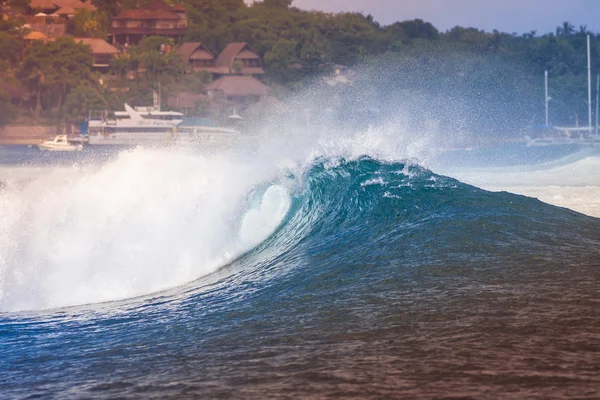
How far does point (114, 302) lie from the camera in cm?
952

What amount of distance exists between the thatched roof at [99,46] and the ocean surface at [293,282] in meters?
75.8

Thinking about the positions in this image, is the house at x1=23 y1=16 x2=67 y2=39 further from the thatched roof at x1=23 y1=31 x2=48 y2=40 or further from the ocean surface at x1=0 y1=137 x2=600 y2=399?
the ocean surface at x1=0 y1=137 x2=600 y2=399

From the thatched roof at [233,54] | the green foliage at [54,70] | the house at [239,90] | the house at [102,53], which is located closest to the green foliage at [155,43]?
the house at [102,53]

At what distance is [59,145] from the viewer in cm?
7138

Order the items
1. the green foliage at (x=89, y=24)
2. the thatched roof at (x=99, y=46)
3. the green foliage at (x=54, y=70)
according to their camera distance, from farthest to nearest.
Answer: the green foliage at (x=89, y=24)
the thatched roof at (x=99, y=46)
the green foliage at (x=54, y=70)

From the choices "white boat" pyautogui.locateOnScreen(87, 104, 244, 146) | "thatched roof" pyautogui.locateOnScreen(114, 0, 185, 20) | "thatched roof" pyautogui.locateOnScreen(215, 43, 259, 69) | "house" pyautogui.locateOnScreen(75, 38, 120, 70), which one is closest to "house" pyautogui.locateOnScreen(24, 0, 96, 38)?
"thatched roof" pyautogui.locateOnScreen(114, 0, 185, 20)

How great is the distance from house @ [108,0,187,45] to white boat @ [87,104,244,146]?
19880mm

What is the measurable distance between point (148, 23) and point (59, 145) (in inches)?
1210

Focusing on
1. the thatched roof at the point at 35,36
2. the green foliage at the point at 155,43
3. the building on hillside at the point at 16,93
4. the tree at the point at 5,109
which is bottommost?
the tree at the point at 5,109

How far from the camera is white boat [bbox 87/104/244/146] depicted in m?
75.3

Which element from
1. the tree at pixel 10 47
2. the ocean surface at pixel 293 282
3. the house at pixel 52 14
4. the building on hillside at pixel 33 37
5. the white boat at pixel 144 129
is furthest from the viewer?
the house at pixel 52 14

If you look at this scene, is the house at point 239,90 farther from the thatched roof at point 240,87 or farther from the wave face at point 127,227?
the wave face at point 127,227

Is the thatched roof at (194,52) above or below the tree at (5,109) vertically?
above

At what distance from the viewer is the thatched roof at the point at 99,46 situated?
88688mm
